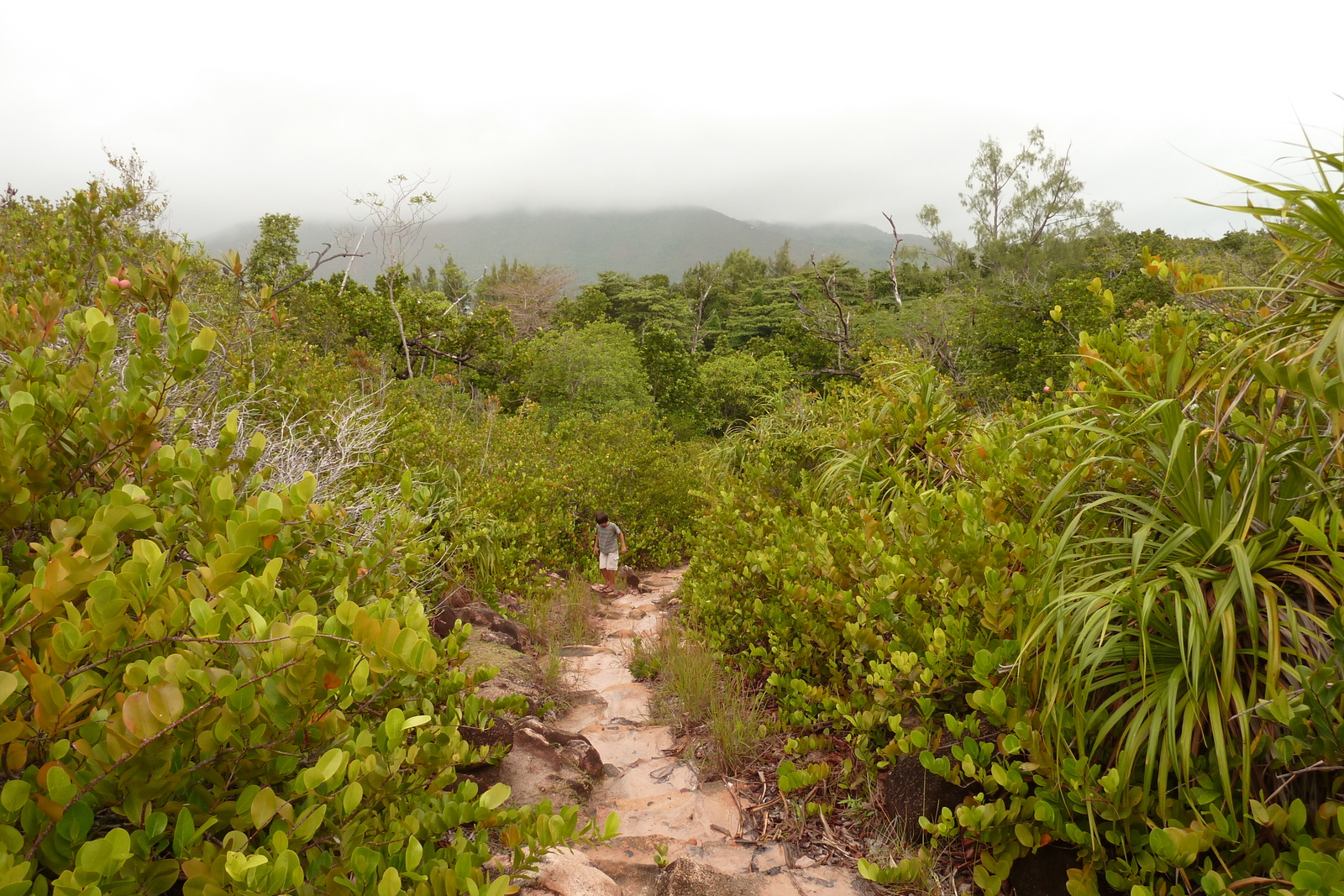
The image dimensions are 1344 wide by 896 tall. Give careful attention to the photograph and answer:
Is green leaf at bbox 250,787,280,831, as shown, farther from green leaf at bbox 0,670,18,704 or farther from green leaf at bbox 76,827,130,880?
green leaf at bbox 0,670,18,704

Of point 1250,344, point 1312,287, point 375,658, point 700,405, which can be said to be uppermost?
point 1312,287

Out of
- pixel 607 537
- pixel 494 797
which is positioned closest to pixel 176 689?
pixel 494 797

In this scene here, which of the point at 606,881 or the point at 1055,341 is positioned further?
Result: the point at 1055,341

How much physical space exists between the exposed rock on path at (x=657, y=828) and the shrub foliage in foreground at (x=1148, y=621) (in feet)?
1.97

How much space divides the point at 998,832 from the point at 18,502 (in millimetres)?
3084

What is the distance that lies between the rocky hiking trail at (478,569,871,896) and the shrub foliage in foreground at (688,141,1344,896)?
61cm

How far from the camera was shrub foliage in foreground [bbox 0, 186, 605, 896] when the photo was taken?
42.7 inches

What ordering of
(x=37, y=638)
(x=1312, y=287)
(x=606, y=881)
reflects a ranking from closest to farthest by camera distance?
1. (x=37, y=638)
2. (x=1312, y=287)
3. (x=606, y=881)

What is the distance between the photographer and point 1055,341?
14.9 meters

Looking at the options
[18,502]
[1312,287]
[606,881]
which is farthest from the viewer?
[606,881]

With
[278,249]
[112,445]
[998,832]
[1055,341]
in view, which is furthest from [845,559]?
[278,249]

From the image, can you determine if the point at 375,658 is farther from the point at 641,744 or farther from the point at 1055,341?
the point at 1055,341

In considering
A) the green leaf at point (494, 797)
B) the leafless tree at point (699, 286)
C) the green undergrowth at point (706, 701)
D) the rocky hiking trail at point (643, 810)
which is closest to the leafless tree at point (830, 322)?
the green undergrowth at point (706, 701)

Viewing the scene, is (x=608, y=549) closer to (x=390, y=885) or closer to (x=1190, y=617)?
(x=1190, y=617)
